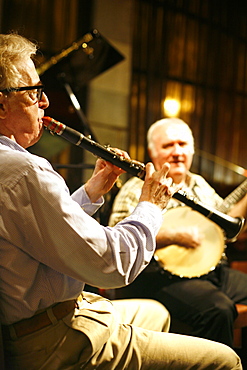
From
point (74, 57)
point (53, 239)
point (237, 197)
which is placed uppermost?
point (74, 57)

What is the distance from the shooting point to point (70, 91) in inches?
161

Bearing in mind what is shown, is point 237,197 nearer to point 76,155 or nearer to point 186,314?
point 186,314

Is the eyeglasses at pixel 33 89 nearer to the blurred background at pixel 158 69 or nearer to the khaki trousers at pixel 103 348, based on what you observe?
the khaki trousers at pixel 103 348

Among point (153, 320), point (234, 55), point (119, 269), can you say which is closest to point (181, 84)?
point (234, 55)

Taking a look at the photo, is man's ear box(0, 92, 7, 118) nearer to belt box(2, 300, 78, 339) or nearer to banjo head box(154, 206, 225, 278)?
belt box(2, 300, 78, 339)

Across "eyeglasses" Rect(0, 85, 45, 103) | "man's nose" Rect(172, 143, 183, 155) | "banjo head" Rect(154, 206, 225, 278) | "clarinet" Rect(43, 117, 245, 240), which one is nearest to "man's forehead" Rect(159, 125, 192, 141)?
"man's nose" Rect(172, 143, 183, 155)

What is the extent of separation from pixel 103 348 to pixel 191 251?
1230mm

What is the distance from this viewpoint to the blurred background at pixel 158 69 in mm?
5352

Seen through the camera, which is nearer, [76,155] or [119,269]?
[119,269]

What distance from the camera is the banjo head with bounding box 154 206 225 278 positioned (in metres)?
2.37

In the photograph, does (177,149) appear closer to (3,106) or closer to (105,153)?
(105,153)

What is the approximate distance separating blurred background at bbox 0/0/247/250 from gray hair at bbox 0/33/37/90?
3.10 meters

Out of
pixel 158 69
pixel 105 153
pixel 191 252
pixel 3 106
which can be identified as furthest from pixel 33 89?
pixel 158 69

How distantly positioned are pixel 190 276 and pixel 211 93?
195 inches
